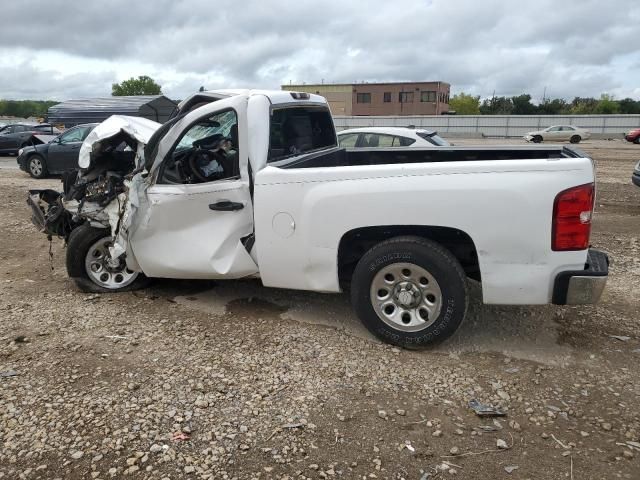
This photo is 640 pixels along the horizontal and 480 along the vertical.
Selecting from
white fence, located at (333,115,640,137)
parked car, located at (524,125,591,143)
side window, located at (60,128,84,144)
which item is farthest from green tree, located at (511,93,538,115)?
side window, located at (60,128,84,144)

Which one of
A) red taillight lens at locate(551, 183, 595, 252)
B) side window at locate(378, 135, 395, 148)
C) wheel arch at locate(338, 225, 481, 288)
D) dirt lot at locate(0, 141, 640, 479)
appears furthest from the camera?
side window at locate(378, 135, 395, 148)

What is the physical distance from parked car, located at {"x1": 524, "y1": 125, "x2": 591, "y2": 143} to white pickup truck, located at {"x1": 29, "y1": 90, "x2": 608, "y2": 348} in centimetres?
3696

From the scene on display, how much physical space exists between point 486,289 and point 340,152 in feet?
7.85

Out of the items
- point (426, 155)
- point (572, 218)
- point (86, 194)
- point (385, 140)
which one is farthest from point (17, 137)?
point (572, 218)

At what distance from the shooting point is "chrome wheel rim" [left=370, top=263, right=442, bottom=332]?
3.77 meters

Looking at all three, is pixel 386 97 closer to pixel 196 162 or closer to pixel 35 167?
pixel 35 167

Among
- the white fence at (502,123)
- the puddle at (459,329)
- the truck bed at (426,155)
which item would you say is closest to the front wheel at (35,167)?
the puddle at (459,329)

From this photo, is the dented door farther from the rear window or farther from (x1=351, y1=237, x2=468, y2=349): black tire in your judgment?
(x1=351, y1=237, x2=468, y2=349): black tire

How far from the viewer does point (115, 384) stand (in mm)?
3521

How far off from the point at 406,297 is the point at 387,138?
20.9 feet

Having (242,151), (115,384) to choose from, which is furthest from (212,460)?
(242,151)

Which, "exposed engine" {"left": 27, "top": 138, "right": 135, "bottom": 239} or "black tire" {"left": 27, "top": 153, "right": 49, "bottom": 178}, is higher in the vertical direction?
"exposed engine" {"left": 27, "top": 138, "right": 135, "bottom": 239}

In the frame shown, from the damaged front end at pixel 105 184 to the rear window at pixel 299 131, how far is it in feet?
3.98

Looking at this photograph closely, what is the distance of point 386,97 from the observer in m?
88.1
